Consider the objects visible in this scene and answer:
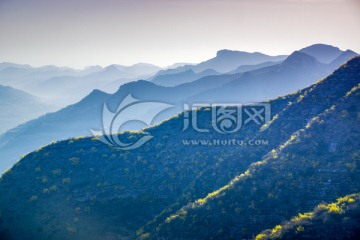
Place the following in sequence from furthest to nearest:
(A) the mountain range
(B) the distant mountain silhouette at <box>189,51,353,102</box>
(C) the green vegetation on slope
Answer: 1. (B) the distant mountain silhouette at <box>189,51,353,102</box>
2. (A) the mountain range
3. (C) the green vegetation on slope

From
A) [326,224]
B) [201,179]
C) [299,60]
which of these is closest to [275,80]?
[299,60]

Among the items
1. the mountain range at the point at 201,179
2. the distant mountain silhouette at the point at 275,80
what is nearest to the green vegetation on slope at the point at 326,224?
the mountain range at the point at 201,179

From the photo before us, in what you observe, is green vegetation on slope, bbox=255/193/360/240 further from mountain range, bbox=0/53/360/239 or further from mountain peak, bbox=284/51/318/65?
mountain peak, bbox=284/51/318/65

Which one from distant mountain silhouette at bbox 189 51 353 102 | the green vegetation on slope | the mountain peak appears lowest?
the green vegetation on slope

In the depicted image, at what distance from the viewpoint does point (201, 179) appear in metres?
36.8

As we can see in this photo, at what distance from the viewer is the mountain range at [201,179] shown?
85.1 feet

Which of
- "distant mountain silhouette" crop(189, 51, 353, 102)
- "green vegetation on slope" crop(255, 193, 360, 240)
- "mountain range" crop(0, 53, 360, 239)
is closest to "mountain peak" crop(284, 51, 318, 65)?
"distant mountain silhouette" crop(189, 51, 353, 102)

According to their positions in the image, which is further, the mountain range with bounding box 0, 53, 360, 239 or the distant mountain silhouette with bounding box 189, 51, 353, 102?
the distant mountain silhouette with bounding box 189, 51, 353, 102

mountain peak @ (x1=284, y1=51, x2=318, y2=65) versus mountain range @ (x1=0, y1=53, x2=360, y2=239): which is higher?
mountain peak @ (x1=284, y1=51, x2=318, y2=65)

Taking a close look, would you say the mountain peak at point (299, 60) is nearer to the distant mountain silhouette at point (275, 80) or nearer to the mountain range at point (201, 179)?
the distant mountain silhouette at point (275, 80)

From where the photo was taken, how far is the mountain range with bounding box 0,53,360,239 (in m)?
25.9

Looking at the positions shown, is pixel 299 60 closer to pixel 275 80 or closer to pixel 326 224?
pixel 275 80

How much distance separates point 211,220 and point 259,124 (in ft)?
63.4

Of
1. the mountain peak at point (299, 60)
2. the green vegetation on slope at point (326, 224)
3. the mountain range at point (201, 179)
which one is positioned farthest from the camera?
the mountain peak at point (299, 60)
